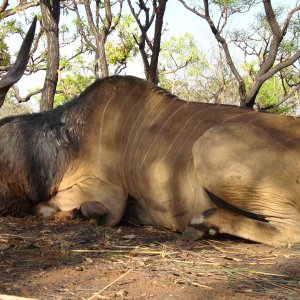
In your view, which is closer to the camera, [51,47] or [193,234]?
[193,234]

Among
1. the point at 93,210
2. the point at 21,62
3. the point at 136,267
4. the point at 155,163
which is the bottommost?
the point at 136,267

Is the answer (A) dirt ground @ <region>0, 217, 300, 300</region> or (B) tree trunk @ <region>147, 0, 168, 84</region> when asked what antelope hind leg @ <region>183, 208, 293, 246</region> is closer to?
(A) dirt ground @ <region>0, 217, 300, 300</region>

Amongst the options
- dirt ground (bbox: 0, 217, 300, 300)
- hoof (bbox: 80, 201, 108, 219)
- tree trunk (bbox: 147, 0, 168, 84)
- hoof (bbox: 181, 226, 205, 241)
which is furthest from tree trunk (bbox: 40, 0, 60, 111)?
hoof (bbox: 181, 226, 205, 241)

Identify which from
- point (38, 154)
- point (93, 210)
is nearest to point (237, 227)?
point (93, 210)

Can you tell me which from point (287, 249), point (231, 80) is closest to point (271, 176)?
point (287, 249)

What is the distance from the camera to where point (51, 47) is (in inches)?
342

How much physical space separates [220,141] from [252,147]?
206mm

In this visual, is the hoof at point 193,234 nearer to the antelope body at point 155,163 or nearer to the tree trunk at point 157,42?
the antelope body at point 155,163

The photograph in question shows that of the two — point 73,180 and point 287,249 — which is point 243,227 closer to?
point 287,249

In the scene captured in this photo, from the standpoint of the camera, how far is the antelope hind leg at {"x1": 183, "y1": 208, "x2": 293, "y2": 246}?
3.36 metres

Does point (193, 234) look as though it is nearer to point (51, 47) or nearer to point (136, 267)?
point (136, 267)

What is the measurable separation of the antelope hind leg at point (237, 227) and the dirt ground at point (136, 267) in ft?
0.21

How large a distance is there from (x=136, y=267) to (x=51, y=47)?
21.4 feet

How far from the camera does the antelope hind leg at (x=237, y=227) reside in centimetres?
336
